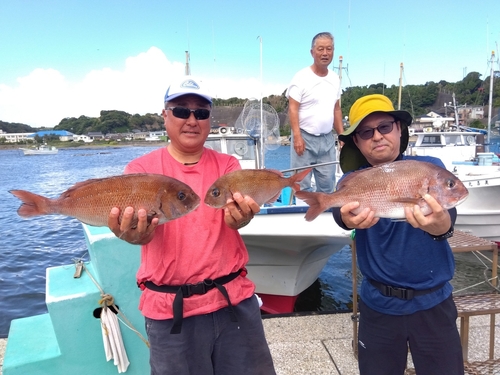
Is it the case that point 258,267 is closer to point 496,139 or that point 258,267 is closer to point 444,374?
point 444,374

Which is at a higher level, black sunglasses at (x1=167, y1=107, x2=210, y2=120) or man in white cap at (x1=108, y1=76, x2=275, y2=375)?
black sunglasses at (x1=167, y1=107, x2=210, y2=120)

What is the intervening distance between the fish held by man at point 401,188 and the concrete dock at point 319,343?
211 centimetres

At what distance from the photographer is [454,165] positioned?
40.0ft

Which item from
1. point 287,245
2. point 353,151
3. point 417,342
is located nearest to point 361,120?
point 353,151

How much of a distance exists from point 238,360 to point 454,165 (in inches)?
497

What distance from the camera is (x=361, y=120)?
7.41 feet

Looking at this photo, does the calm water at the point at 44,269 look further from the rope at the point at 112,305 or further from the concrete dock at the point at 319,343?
the rope at the point at 112,305

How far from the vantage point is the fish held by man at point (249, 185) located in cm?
213

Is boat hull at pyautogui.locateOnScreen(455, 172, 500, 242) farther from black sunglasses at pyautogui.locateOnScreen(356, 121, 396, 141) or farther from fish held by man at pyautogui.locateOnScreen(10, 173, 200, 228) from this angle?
fish held by man at pyautogui.locateOnScreen(10, 173, 200, 228)

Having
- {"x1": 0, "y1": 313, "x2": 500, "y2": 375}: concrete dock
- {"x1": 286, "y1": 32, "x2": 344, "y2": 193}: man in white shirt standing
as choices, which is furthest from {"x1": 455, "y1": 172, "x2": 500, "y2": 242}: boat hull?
{"x1": 0, "y1": 313, "x2": 500, "y2": 375}: concrete dock

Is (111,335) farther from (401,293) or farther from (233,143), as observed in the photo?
(233,143)

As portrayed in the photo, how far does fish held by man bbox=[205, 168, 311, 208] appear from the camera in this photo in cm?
213

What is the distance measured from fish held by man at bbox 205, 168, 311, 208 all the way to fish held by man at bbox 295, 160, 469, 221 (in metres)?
0.62

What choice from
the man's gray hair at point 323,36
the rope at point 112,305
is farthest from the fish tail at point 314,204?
the man's gray hair at point 323,36
